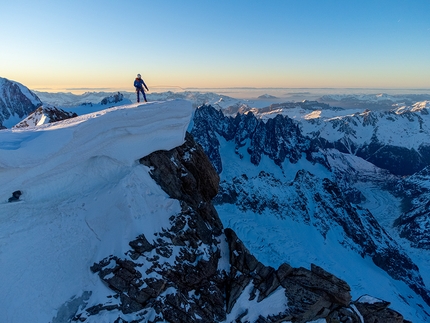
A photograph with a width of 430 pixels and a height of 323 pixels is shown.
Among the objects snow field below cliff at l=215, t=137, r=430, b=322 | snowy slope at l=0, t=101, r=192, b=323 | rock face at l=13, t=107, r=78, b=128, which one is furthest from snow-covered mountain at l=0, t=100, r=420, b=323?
snow field below cliff at l=215, t=137, r=430, b=322

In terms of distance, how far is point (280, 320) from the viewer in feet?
63.6

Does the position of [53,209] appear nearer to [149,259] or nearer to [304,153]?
[149,259]

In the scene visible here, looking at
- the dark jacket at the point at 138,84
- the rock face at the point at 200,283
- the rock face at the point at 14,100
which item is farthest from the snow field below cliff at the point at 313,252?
the rock face at the point at 14,100

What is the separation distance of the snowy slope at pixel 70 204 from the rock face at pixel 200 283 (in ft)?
3.25

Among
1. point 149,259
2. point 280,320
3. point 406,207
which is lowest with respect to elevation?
point 406,207

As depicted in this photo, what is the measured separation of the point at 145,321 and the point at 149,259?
3.82 metres

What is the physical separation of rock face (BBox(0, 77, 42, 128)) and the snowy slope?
435 feet

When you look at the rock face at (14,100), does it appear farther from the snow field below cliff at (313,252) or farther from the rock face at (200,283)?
the rock face at (200,283)

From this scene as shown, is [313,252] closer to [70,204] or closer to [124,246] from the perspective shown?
[124,246]

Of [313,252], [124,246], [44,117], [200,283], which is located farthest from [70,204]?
[313,252]

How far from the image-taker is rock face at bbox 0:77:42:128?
128375 millimetres

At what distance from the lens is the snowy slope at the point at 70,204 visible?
651 inches

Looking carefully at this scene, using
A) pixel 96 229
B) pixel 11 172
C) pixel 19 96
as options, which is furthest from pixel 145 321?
pixel 19 96

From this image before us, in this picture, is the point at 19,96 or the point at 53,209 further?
the point at 19,96
